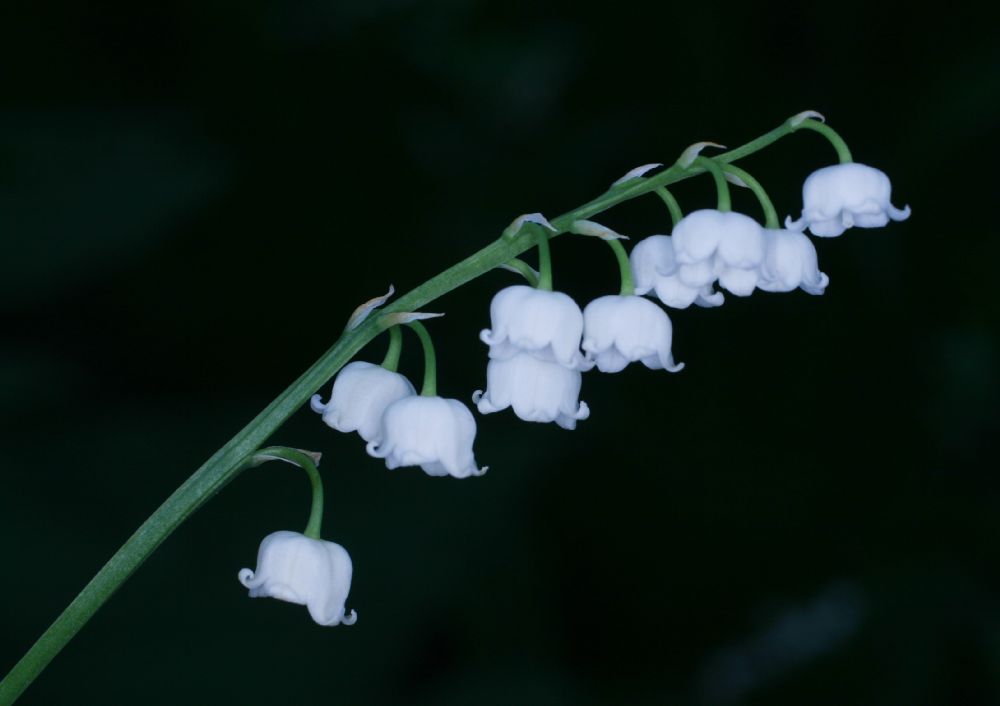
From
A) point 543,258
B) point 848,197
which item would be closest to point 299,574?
point 543,258

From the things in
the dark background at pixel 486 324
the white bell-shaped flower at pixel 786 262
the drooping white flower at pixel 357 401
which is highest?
the dark background at pixel 486 324

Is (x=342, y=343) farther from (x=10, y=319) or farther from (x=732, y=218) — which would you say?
(x=10, y=319)

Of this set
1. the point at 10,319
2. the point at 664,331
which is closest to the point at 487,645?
the point at 10,319

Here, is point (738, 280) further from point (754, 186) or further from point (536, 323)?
point (536, 323)

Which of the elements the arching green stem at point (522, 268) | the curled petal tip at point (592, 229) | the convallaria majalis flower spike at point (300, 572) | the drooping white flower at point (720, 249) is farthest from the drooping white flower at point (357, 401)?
the drooping white flower at point (720, 249)

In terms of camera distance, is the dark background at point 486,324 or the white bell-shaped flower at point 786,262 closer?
the white bell-shaped flower at point 786,262

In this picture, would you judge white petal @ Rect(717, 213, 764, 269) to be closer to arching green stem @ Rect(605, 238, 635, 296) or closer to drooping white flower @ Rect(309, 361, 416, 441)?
arching green stem @ Rect(605, 238, 635, 296)

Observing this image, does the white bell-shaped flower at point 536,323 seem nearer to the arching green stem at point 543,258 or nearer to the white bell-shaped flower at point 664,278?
the arching green stem at point 543,258
